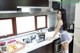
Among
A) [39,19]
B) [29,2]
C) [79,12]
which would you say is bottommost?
[39,19]

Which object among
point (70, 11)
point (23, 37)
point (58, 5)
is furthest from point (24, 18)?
point (70, 11)

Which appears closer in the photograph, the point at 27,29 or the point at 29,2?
the point at 29,2

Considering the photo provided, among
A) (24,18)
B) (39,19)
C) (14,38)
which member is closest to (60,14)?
(39,19)

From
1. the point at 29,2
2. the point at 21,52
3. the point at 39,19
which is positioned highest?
the point at 29,2

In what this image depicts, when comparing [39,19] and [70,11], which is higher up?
[70,11]

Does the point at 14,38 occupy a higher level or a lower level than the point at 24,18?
lower

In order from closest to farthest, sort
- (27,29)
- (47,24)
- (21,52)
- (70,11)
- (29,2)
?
1. (21,52)
2. (29,2)
3. (27,29)
4. (47,24)
5. (70,11)

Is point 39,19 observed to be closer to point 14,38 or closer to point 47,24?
point 47,24

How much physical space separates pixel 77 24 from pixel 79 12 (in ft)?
0.96

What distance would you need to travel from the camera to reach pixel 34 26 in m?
2.62

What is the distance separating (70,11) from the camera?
3225mm

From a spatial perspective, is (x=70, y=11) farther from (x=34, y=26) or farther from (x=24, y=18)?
(x=24, y=18)

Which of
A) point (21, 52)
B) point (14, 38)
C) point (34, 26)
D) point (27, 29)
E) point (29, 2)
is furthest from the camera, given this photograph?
point (34, 26)

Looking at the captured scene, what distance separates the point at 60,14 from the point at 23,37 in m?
1.03
